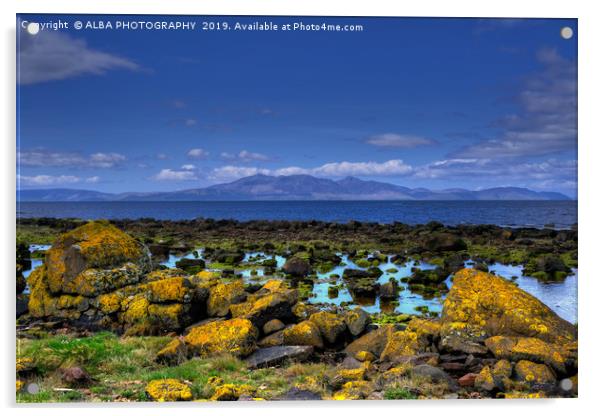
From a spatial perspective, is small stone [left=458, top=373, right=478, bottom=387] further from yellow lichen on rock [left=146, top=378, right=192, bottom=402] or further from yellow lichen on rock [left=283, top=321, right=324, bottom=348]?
yellow lichen on rock [left=146, top=378, right=192, bottom=402]

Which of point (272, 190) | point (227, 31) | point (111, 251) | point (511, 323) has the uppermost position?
point (227, 31)

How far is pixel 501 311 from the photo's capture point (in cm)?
967

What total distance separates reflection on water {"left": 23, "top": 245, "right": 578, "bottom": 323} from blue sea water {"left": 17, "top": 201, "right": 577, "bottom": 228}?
1.13 metres

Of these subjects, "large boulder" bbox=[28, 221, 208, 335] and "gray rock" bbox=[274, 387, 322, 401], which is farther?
"large boulder" bbox=[28, 221, 208, 335]

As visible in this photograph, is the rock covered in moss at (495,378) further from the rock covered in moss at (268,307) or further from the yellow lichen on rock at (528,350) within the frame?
the rock covered in moss at (268,307)

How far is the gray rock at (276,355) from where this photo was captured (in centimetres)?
973

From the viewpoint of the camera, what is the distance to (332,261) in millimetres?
15680

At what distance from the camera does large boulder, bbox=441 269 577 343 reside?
9.47 metres

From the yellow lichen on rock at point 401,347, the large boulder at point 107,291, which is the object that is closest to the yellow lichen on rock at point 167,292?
the large boulder at point 107,291

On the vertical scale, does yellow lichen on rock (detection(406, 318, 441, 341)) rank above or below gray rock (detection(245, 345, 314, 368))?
above

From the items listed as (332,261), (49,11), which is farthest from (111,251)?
(332,261)

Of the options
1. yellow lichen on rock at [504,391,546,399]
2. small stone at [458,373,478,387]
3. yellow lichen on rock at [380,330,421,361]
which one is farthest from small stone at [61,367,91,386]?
yellow lichen on rock at [504,391,546,399]

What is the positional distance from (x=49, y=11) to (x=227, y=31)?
9.38 ft
